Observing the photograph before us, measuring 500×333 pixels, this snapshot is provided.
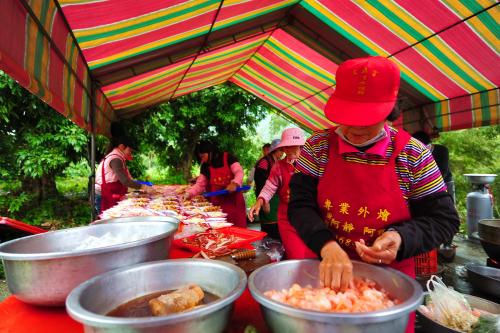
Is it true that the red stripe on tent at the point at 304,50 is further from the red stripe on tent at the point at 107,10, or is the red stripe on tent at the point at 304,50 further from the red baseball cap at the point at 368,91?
A: the red baseball cap at the point at 368,91

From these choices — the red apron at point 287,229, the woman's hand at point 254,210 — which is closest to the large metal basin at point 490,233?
the red apron at point 287,229

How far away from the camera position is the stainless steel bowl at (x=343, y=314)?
2.52 feet

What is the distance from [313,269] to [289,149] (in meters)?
2.67

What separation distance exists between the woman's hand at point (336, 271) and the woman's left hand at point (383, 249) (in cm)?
9

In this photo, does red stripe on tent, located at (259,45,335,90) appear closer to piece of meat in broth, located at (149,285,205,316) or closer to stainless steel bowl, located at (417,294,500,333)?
stainless steel bowl, located at (417,294,500,333)

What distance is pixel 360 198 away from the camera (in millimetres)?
1441

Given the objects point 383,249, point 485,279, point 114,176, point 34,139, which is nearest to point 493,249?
point 485,279

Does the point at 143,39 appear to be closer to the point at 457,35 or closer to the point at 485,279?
the point at 457,35

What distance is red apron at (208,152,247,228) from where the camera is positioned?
4.96m

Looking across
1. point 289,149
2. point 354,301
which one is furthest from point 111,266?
point 289,149

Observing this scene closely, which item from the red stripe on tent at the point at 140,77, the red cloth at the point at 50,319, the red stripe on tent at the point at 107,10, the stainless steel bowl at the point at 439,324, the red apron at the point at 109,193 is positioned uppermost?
the red stripe on tent at the point at 140,77

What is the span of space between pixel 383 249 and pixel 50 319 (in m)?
1.32

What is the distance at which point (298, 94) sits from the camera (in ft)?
27.7

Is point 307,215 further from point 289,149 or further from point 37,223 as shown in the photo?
point 37,223
